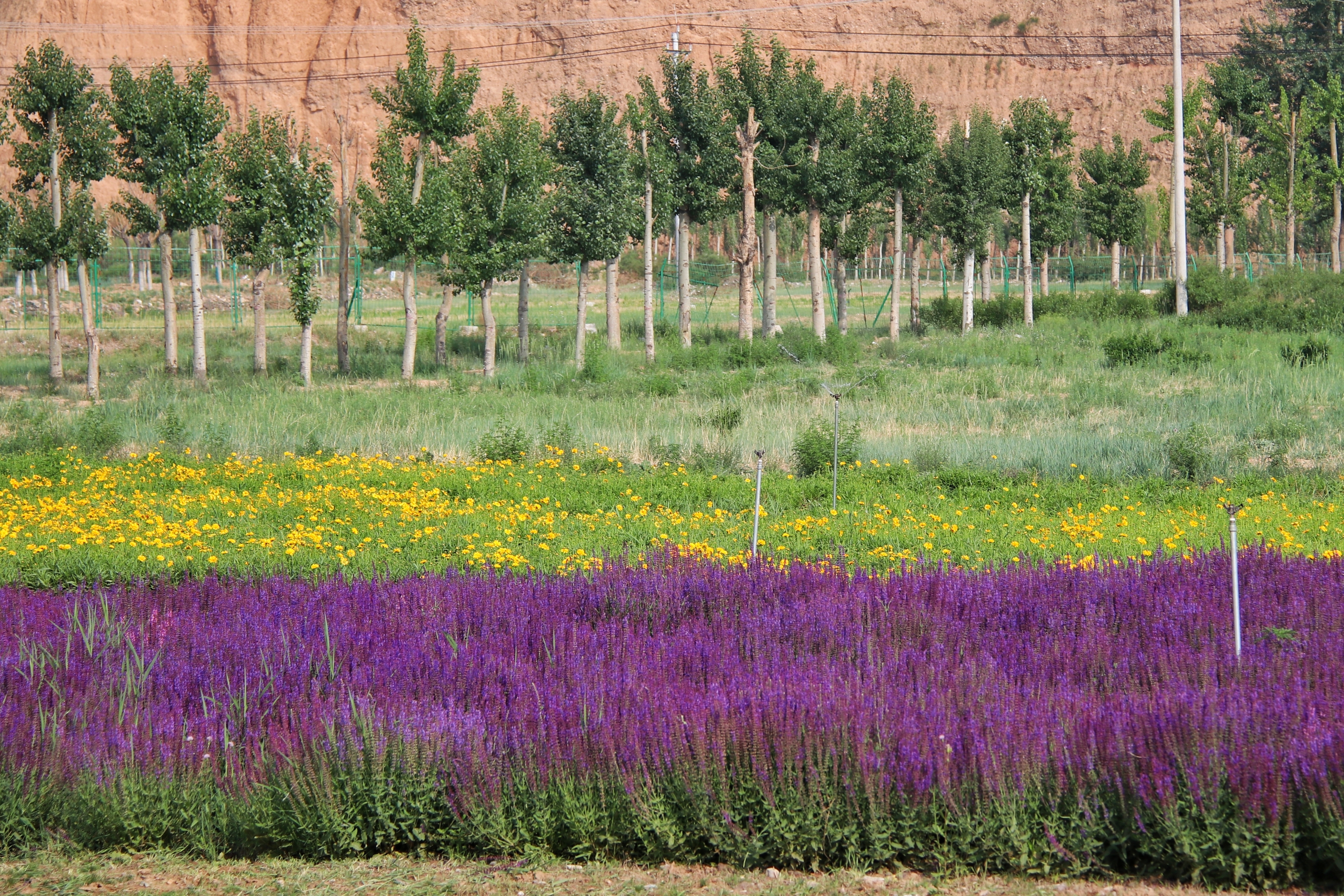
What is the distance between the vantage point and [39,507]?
1206cm

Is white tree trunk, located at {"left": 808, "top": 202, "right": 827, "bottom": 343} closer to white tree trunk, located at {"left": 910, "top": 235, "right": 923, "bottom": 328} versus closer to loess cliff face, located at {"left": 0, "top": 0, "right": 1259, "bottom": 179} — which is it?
white tree trunk, located at {"left": 910, "top": 235, "right": 923, "bottom": 328}

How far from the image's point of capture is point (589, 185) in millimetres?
32281

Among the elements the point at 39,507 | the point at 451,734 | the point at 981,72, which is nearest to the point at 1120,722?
the point at 451,734

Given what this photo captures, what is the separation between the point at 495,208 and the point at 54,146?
10198 mm

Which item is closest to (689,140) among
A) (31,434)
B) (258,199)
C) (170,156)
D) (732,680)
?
(258,199)

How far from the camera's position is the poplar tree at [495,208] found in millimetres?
30156

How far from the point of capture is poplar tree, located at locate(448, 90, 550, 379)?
3016 centimetres

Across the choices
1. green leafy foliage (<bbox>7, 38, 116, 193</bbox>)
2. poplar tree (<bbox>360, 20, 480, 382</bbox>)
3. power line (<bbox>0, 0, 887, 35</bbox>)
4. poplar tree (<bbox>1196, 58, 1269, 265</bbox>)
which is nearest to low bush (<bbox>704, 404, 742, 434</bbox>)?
poplar tree (<bbox>360, 20, 480, 382</bbox>)

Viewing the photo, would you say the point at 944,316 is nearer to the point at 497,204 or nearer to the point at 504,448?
the point at 497,204

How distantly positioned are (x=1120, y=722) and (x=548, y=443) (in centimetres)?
1231

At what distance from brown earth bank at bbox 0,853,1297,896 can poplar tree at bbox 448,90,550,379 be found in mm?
25254

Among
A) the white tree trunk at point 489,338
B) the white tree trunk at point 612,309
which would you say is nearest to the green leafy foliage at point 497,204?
the white tree trunk at point 489,338

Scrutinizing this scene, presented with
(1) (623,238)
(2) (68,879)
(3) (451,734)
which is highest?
(1) (623,238)

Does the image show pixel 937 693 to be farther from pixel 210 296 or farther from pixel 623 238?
pixel 210 296
